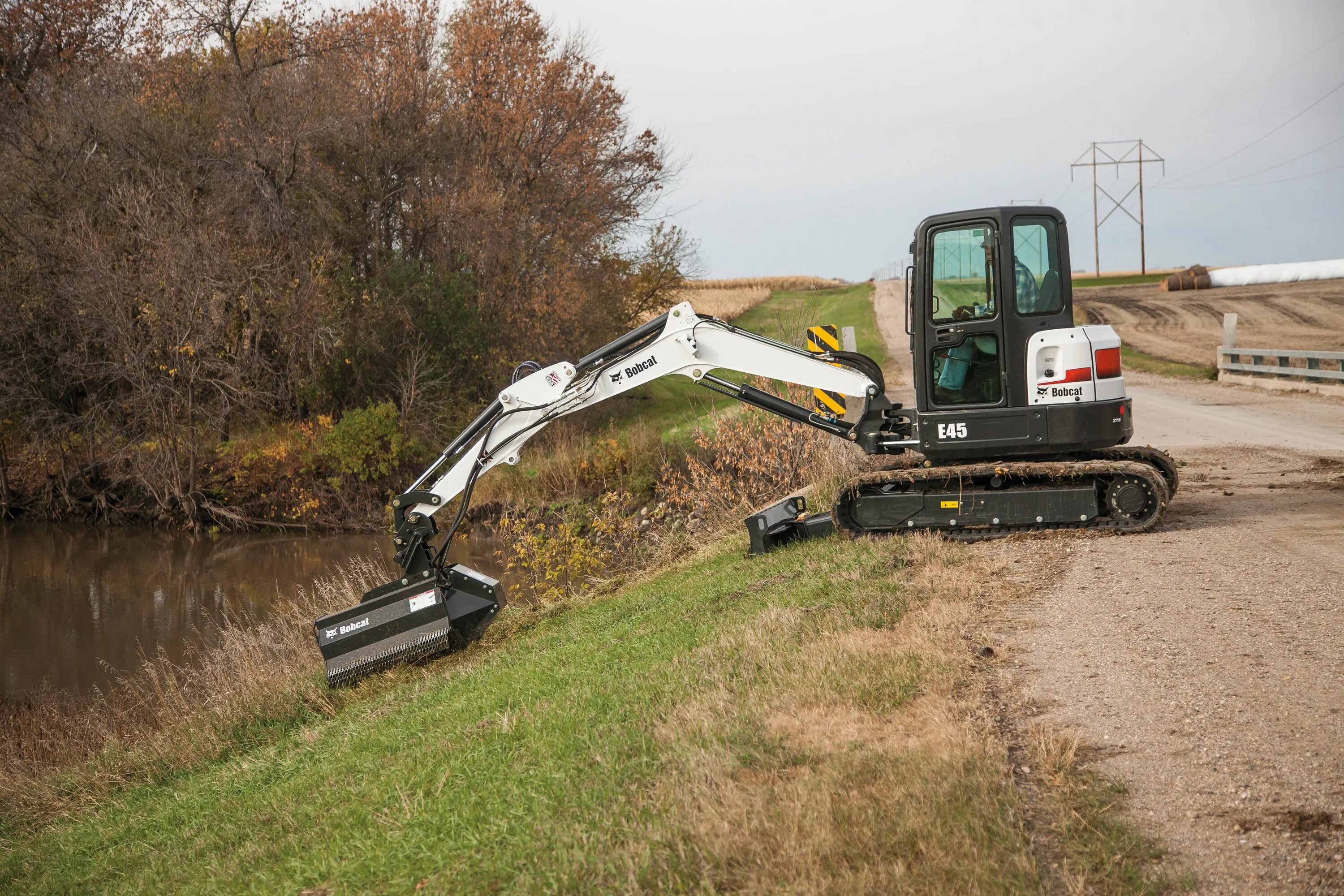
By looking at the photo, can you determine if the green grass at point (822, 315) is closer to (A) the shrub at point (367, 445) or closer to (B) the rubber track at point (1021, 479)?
(B) the rubber track at point (1021, 479)

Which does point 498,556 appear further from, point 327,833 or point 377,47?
point 377,47

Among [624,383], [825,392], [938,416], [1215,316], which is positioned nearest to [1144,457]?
[938,416]

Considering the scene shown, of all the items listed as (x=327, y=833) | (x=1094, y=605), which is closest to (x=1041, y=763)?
(x=1094, y=605)

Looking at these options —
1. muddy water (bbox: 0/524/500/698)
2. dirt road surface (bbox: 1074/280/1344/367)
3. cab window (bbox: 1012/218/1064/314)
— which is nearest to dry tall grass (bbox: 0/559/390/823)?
muddy water (bbox: 0/524/500/698)

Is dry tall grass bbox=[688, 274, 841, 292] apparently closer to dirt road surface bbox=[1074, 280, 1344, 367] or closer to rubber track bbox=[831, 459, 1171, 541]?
dirt road surface bbox=[1074, 280, 1344, 367]

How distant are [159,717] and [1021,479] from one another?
9488 mm

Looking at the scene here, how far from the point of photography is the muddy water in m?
15.2

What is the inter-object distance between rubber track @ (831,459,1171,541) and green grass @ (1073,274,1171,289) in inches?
2020

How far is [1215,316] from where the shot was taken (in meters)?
40.8

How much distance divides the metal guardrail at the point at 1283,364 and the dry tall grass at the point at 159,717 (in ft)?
64.3

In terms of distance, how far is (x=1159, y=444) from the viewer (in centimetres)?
1580

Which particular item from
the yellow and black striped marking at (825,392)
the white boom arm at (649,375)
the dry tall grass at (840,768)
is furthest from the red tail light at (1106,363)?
the dry tall grass at (840,768)

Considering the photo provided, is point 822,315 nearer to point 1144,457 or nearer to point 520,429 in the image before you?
point 1144,457

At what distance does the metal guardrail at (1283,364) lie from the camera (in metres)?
21.2
